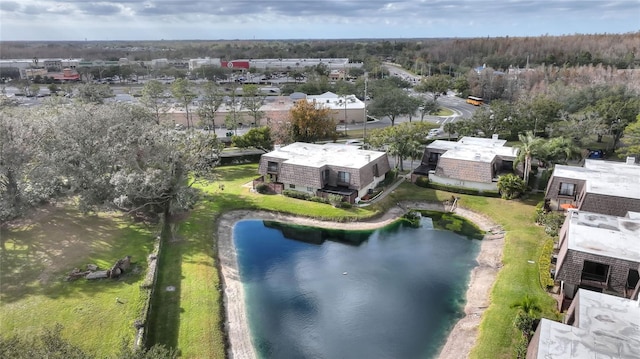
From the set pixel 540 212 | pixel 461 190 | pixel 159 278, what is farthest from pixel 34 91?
pixel 540 212

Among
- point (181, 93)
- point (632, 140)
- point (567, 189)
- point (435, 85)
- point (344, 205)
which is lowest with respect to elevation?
point (344, 205)

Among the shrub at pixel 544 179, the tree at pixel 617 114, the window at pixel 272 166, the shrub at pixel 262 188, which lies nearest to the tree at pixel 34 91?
the window at pixel 272 166

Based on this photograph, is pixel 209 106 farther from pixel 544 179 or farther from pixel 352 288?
pixel 544 179

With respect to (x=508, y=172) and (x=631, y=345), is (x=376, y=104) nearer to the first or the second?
(x=508, y=172)

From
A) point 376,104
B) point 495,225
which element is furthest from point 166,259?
point 376,104

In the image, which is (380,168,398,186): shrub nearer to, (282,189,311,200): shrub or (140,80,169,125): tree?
(282,189,311,200): shrub
